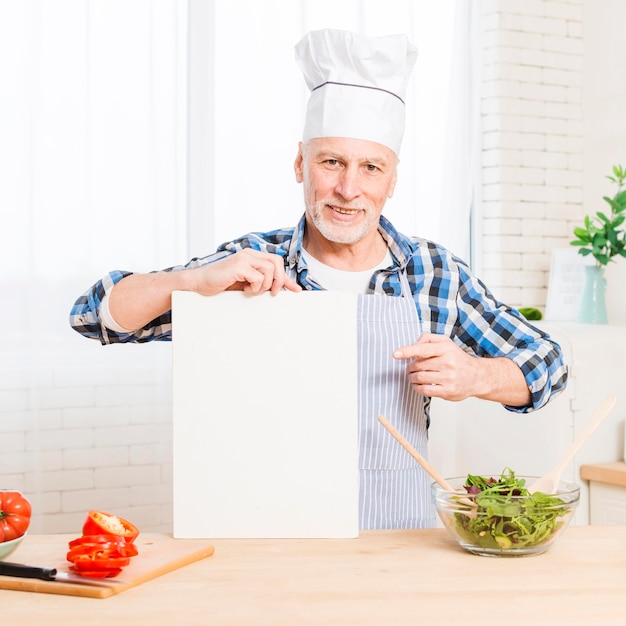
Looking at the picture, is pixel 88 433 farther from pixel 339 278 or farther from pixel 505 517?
pixel 505 517

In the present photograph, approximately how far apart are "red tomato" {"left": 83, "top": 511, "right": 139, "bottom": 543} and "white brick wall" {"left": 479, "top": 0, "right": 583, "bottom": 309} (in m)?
2.66

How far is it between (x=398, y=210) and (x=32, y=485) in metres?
1.71

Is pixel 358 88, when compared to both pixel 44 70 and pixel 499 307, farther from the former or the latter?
pixel 44 70

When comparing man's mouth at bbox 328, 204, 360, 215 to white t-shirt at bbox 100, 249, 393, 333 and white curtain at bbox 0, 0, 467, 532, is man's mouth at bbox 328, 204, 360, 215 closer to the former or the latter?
white t-shirt at bbox 100, 249, 393, 333

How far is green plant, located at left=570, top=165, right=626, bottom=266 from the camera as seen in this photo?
3439 mm

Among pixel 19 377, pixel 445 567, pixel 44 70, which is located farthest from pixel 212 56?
pixel 445 567

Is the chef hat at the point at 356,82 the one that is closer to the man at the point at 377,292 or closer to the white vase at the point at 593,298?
the man at the point at 377,292

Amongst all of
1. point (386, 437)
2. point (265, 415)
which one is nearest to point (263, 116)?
point (386, 437)

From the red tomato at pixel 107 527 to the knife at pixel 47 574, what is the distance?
94mm

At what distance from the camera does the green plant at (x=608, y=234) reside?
11.3 feet

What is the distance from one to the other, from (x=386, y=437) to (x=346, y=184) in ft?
1.88

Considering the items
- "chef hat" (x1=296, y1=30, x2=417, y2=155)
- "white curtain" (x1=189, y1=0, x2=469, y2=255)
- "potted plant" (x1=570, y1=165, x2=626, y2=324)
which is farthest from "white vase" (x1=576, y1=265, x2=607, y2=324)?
"chef hat" (x1=296, y1=30, x2=417, y2=155)

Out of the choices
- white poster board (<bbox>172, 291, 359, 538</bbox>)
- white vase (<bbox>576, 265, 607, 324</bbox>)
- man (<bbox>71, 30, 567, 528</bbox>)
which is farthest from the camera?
white vase (<bbox>576, 265, 607, 324</bbox>)

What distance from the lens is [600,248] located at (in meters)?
3.46
